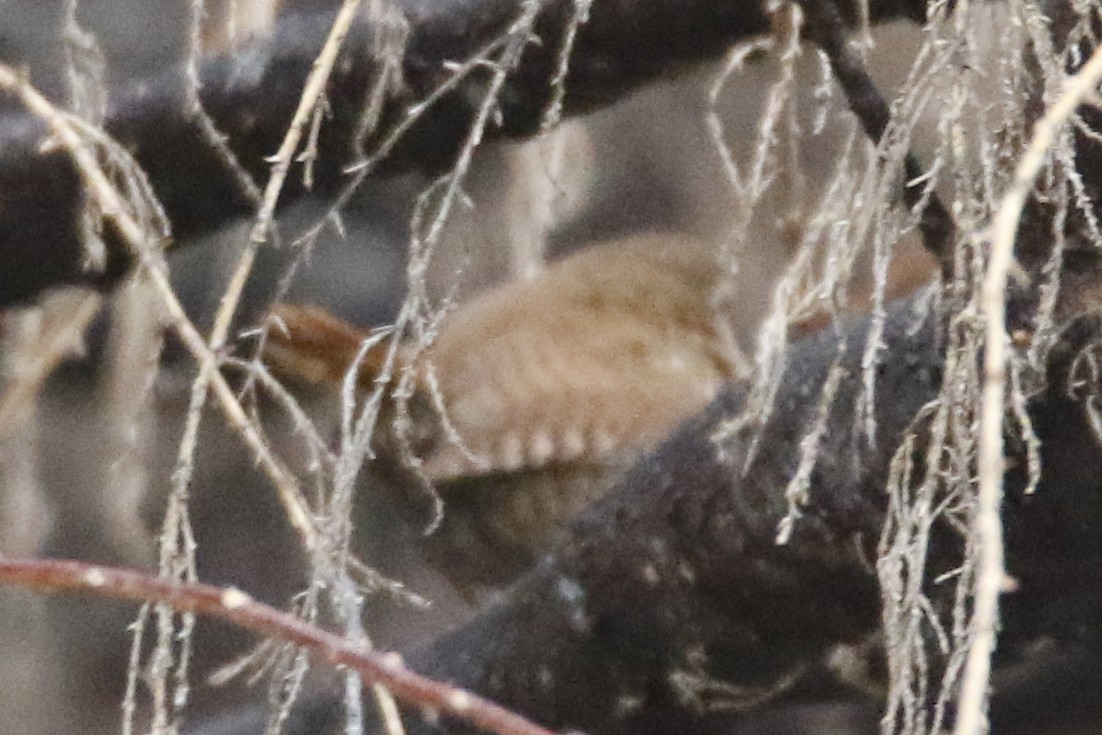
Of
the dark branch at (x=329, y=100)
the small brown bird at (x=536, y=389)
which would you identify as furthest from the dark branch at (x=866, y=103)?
the small brown bird at (x=536, y=389)

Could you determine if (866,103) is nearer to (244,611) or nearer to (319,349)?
(244,611)

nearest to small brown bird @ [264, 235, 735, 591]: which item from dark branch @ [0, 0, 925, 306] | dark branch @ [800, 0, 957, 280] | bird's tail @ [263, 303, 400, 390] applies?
bird's tail @ [263, 303, 400, 390]

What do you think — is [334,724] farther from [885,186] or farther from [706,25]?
[885,186]

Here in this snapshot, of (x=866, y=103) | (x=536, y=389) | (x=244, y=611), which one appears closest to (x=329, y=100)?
(x=536, y=389)

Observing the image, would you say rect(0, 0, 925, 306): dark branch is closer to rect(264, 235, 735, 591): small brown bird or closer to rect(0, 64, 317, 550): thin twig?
rect(264, 235, 735, 591): small brown bird

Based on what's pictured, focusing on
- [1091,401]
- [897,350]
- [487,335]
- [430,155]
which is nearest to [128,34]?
[487,335]

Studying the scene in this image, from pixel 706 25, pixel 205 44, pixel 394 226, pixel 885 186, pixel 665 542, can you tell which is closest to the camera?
pixel 885 186
